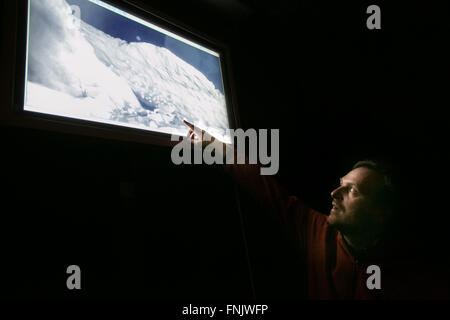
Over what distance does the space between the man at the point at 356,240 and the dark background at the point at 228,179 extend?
0.46 feet

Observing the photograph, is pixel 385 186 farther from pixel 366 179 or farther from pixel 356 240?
pixel 356 240

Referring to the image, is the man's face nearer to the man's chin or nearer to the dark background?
the man's chin

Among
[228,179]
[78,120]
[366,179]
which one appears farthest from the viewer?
[228,179]

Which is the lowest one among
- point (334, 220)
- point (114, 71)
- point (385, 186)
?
point (334, 220)

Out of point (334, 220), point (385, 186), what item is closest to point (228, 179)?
point (334, 220)

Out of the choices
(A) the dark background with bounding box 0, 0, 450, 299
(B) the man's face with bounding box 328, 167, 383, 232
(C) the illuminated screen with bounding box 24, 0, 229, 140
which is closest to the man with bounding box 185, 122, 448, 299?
(B) the man's face with bounding box 328, 167, 383, 232

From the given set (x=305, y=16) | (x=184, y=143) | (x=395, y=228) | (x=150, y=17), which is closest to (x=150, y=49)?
(x=150, y=17)

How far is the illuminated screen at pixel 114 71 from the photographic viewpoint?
0.70m

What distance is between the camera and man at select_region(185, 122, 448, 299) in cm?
77

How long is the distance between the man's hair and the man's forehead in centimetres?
2

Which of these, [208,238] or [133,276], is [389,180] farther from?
[133,276]

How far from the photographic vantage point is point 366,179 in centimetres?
83

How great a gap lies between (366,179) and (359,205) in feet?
0.29

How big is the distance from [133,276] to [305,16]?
1.56 metres
